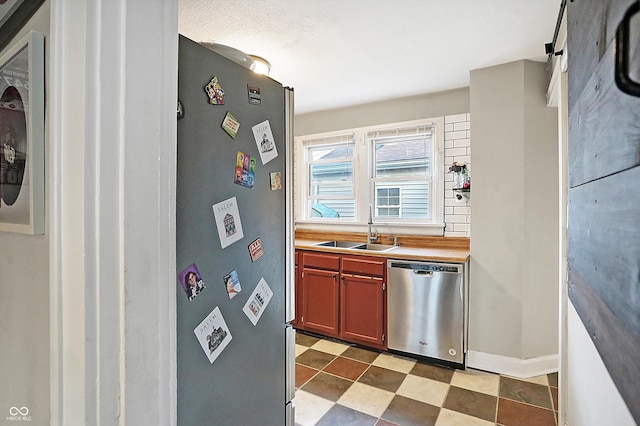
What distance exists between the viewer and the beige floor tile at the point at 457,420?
202 centimetres

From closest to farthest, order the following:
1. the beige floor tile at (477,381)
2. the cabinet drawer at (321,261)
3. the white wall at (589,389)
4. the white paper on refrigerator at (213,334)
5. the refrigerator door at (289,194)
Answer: the white wall at (589,389)
the white paper on refrigerator at (213,334)
the refrigerator door at (289,194)
the beige floor tile at (477,381)
the cabinet drawer at (321,261)

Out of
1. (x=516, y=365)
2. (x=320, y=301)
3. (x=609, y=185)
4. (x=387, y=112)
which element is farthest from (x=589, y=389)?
(x=387, y=112)

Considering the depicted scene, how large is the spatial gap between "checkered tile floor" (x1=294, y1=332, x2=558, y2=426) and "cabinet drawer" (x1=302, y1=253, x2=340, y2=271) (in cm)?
80

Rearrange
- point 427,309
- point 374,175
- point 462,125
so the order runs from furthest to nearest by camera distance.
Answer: point 374,175, point 462,125, point 427,309

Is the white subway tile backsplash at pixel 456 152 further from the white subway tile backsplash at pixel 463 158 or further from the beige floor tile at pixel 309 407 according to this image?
the beige floor tile at pixel 309 407

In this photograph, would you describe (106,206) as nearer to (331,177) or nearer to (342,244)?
(342,244)

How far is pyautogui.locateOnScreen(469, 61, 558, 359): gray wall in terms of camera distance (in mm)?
2566

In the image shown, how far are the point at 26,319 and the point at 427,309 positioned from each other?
257 cm

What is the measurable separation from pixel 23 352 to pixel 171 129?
2.21ft

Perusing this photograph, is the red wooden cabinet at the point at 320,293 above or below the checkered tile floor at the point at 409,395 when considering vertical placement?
above

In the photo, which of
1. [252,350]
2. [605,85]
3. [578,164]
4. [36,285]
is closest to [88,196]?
[36,285]

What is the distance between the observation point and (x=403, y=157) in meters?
3.61

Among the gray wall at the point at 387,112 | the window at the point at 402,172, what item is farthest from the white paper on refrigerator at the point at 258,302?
the gray wall at the point at 387,112

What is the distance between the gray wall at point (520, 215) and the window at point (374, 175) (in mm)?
704
